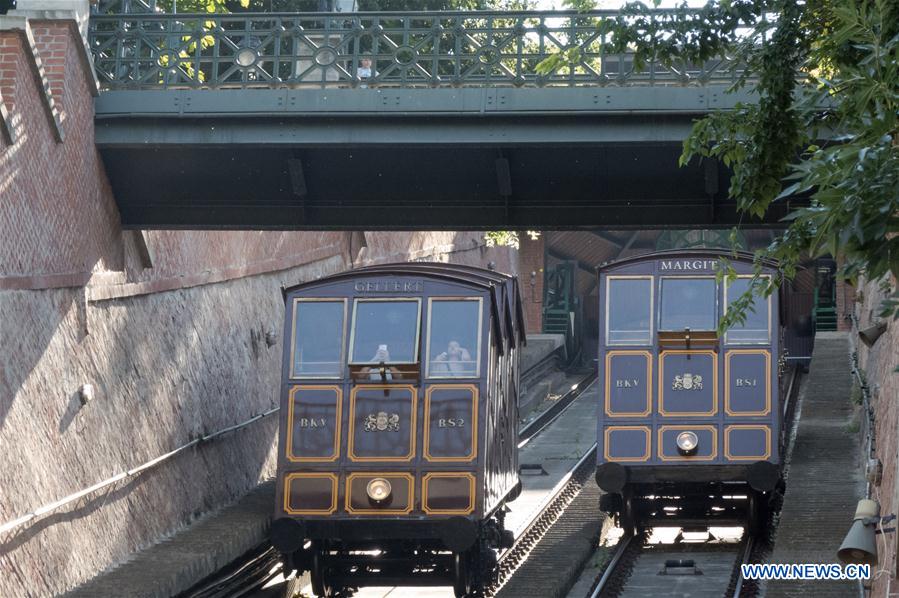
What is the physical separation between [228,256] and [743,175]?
11.2 meters

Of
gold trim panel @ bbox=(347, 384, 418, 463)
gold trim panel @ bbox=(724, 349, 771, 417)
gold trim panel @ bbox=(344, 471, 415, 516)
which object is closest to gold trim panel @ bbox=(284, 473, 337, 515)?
gold trim panel @ bbox=(344, 471, 415, 516)

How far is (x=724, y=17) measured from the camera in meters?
10.7

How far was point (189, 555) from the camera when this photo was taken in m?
15.1

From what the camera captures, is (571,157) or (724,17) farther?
(571,157)

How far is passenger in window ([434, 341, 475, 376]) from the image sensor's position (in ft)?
49.0

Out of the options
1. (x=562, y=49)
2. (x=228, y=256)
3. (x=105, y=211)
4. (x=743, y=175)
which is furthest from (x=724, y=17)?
(x=228, y=256)

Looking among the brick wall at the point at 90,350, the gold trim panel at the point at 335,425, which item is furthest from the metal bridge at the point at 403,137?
the gold trim panel at the point at 335,425

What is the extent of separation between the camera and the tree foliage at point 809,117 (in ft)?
20.8

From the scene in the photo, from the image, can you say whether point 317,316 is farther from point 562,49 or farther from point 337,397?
point 562,49

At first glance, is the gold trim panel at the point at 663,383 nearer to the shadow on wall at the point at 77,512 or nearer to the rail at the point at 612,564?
the rail at the point at 612,564

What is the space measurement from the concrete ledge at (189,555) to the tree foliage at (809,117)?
650 cm

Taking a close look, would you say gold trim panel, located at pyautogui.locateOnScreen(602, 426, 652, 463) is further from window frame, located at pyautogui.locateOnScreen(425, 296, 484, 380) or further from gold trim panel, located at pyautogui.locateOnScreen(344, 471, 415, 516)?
gold trim panel, located at pyautogui.locateOnScreen(344, 471, 415, 516)

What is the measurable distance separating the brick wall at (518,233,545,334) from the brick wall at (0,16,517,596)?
21.1 m

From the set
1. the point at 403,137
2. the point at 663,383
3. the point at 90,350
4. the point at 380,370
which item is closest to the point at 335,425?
the point at 380,370
